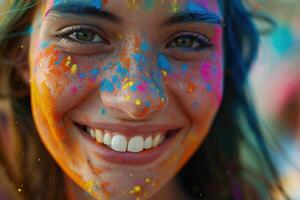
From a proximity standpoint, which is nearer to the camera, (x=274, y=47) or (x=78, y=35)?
(x=78, y=35)

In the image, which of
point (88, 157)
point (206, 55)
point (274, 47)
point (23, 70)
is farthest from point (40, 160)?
point (274, 47)

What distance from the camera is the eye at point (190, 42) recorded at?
4.25 ft

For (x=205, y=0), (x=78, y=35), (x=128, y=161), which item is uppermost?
(x=205, y=0)

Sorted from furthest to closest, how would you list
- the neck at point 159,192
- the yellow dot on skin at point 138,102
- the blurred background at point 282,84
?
the blurred background at point 282,84 → the neck at point 159,192 → the yellow dot on skin at point 138,102

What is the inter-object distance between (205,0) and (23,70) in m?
0.57

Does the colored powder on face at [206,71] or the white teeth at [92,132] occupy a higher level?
the colored powder on face at [206,71]

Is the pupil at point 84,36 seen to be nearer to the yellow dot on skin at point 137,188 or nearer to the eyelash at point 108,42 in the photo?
the eyelash at point 108,42

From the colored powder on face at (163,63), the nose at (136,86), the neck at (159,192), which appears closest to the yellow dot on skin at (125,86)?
the nose at (136,86)

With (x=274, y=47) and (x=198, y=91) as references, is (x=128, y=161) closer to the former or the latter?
(x=198, y=91)

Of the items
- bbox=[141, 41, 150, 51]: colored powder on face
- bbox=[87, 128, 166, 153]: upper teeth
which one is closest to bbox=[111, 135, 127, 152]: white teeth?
bbox=[87, 128, 166, 153]: upper teeth

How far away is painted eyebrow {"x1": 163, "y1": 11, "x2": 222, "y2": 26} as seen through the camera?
1238 millimetres

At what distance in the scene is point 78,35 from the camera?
4.13 ft

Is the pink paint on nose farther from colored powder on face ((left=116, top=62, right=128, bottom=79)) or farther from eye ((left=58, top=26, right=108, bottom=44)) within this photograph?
eye ((left=58, top=26, right=108, bottom=44))

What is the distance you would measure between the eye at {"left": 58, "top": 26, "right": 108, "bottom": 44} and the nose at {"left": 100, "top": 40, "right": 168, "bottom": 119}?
3.4 inches
